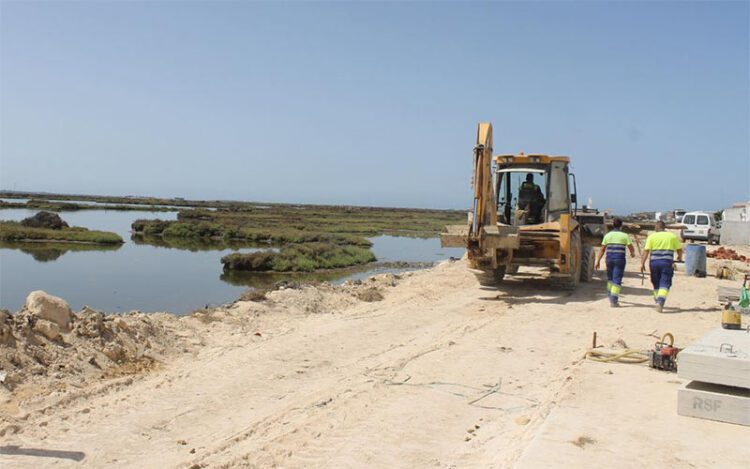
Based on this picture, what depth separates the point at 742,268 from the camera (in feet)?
62.6

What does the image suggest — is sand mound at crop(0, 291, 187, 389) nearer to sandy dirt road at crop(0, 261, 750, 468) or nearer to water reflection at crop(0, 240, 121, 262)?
sandy dirt road at crop(0, 261, 750, 468)

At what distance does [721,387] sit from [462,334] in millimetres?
4133

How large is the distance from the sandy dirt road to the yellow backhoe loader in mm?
2368

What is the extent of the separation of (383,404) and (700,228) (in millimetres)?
30173

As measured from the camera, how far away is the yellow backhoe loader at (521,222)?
12.2m

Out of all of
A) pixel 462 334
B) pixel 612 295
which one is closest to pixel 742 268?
pixel 612 295

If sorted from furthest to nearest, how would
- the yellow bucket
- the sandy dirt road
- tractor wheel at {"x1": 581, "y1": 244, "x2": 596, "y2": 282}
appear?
tractor wheel at {"x1": 581, "y1": 244, "x2": 596, "y2": 282}, the yellow bucket, the sandy dirt road

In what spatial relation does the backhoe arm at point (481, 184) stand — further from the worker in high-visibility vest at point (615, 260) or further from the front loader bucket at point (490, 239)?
the worker in high-visibility vest at point (615, 260)

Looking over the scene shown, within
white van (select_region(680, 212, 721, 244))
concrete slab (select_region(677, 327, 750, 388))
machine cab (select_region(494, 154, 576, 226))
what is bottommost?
concrete slab (select_region(677, 327, 750, 388))

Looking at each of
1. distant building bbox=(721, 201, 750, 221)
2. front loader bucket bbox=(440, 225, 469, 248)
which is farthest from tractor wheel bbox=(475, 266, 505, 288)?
distant building bbox=(721, 201, 750, 221)

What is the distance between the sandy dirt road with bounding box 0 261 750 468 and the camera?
16.3 feet

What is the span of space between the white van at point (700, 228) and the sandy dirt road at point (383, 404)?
23572 millimetres

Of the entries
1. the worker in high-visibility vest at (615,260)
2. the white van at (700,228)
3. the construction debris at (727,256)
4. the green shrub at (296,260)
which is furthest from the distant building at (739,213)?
the worker in high-visibility vest at (615,260)

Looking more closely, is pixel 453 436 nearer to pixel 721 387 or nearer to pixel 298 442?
pixel 298 442
